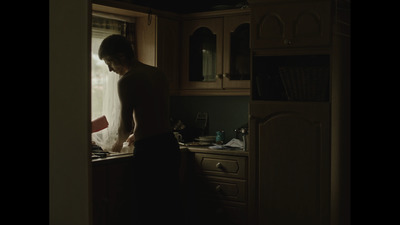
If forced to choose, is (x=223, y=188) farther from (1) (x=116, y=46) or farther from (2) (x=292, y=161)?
(1) (x=116, y=46)

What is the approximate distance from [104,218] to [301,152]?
147cm

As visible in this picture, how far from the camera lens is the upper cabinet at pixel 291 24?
10.2 feet

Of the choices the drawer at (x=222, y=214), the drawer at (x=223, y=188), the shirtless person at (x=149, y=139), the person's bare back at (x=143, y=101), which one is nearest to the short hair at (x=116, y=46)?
the shirtless person at (x=149, y=139)

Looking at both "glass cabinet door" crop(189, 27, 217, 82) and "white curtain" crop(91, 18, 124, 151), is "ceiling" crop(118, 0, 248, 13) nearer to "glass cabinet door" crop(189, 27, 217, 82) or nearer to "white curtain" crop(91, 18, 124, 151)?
"glass cabinet door" crop(189, 27, 217, 82)

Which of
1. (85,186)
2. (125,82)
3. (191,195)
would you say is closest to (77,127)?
(85,186)

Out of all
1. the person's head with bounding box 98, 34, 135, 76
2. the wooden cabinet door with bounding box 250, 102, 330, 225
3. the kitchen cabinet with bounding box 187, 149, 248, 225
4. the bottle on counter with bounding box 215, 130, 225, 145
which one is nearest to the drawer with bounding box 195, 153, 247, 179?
the kitchen cabinet with bounding box 187, 149, 248, 225

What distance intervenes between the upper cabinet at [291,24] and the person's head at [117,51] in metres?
0.98

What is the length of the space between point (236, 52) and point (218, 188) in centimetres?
115

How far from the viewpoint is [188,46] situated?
3861 mm

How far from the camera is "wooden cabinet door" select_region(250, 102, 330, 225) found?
3115mm

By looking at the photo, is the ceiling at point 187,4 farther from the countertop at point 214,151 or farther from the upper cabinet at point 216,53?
the countertop at point 214,151

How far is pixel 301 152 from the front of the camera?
125 inches

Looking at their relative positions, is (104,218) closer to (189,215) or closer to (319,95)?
(189,215)

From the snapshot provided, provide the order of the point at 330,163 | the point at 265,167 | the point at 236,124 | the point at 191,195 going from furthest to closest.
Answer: the point at 236,124 < the point at 191,195 < the point at 265,167 < the point at 330,163
